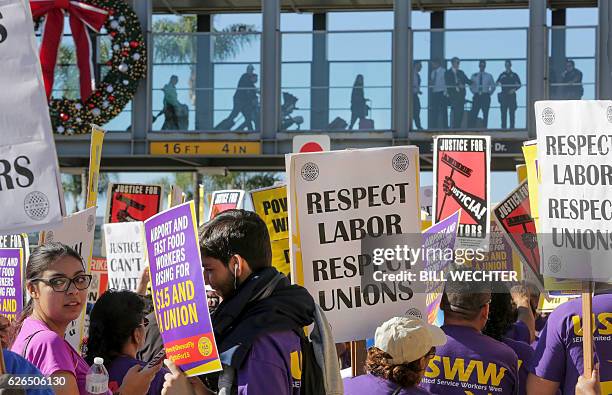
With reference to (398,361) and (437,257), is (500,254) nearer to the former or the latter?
(437,257)

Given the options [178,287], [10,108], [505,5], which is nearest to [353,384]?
[178,287]

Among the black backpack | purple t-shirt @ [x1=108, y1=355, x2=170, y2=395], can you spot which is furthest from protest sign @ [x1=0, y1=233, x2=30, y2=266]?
the black backpack

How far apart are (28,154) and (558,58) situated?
19649 millimetres

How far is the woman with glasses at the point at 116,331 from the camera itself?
17.9 ft

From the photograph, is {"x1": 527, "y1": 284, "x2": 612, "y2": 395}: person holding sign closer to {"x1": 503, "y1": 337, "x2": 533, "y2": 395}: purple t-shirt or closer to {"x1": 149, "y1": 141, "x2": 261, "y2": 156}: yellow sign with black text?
{"x1": 503, "y1": 337, "x2": 533, "y2": 395}: purple t-shirt

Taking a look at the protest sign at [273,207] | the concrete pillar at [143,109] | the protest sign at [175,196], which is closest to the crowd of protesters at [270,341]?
the protest sign at [273,207]

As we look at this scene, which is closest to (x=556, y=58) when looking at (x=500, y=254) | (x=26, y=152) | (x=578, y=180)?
(x=500, y=254)

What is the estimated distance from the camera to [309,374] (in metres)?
4.39

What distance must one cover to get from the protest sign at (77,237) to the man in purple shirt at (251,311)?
3.13m

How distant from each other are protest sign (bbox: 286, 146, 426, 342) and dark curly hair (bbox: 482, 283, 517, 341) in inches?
21.4

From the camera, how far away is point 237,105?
917 inches

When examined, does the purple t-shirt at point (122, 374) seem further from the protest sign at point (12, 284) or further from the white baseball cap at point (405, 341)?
the protest sign at point (12, 284)

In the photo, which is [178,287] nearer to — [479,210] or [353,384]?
[353,384]

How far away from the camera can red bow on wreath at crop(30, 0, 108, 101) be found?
76.6 ft
